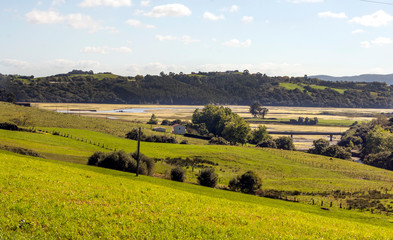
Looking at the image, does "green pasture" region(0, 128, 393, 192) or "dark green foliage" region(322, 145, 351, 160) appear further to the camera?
"dark green foliage" region(322, 145, 351, 160)

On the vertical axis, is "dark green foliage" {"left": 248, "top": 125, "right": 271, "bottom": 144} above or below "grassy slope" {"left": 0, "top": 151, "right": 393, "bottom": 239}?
below

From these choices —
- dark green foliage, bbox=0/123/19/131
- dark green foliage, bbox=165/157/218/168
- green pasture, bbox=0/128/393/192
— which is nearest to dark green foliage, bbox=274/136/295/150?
green pasture, bbox=0/128/393/192

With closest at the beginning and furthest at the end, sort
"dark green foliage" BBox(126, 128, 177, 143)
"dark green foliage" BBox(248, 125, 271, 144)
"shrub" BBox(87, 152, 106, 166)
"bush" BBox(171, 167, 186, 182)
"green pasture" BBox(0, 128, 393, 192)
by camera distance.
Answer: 1. "bush" BBox(171, 167, 186, 182)
2. "shrub" BBox(87, 152, 106, 166)
3. "green pasture" BBox(0, 128, 393, 192)
4. "dark green foliage" BBox(126, 128, 177, 143)
5. "dark green foliage" BBox(248, 125, 271, 144)

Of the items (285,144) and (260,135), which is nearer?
(285,144)

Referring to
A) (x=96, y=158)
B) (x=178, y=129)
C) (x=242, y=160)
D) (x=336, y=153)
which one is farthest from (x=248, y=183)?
(x=178, y=129)

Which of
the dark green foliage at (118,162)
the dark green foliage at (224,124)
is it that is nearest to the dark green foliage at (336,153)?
the dark green foliage at (224,124)

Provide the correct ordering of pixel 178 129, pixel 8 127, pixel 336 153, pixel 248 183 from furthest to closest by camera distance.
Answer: pixel 178 129 < pixel 336 153 < pixel 8 127 < pixel 248 183

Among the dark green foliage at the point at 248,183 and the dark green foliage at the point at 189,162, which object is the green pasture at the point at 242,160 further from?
the dark green foliage at the point at 248,183

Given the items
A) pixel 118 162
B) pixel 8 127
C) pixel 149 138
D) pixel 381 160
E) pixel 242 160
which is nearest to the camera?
pixel 118 162

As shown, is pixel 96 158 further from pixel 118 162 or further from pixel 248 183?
pixel 248 183

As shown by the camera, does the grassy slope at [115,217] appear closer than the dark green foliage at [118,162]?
Yes

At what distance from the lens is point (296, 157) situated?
338ft

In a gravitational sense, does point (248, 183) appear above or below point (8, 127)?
below

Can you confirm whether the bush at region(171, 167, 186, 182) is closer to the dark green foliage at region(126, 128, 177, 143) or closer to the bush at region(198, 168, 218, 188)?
the bush at region(198, 168, 218, 188)
